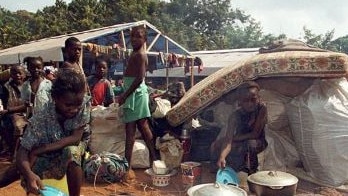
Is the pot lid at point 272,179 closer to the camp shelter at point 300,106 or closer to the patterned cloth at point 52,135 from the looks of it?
the camp shelter at point 300,106

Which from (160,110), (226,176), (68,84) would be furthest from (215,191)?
(160,110)

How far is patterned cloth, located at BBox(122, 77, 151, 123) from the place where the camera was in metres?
4.04

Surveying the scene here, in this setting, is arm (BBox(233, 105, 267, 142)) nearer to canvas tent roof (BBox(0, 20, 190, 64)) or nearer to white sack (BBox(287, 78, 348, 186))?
white sack (BBox(287, 78, 348, 186))

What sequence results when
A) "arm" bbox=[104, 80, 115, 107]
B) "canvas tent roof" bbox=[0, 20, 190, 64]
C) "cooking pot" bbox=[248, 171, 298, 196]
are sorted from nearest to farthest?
"cooking pot" bbox=[248, 171, 298, 196] → "arm" bbox=[104, 80, 115, 107] → "canvas tent roof" bbox=[0, 20, 190, 64]

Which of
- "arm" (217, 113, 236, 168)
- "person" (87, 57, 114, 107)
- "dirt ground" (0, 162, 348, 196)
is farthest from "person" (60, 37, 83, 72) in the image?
"arm" (217, 113, 236, 168)

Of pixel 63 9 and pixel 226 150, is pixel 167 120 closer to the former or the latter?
pixel 226 150

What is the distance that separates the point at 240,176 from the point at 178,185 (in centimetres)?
69

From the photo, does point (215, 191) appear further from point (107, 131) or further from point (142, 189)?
point (107, 131)

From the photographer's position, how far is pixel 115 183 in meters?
3.87

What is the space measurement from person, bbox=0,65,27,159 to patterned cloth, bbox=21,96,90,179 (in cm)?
220

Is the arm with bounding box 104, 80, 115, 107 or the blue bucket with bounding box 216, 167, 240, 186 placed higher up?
the arm with bounding box 104, 80, 115, 107

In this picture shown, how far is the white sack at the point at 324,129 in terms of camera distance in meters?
3.79

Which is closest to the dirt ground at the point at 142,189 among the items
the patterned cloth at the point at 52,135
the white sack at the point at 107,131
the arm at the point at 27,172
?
the white sack at the point at 107,131

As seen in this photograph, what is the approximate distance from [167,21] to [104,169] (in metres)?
22.6
